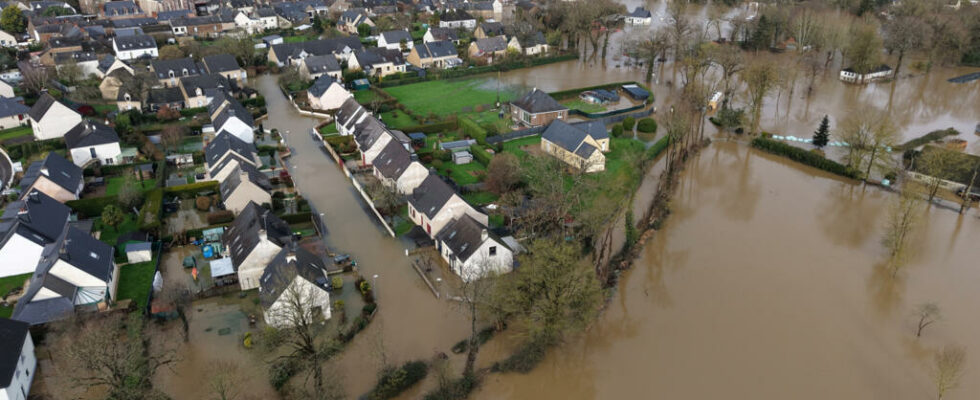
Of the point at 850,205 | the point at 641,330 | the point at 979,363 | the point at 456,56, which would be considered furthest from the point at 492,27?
the point at 979,363

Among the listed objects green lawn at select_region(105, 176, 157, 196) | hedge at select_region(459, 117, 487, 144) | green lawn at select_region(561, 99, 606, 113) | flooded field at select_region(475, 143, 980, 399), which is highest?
hedge at select_region(459, 117, 487, 144)

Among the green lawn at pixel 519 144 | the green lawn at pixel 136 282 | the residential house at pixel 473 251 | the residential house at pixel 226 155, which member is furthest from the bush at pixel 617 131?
the green lawn at pixel 136 282

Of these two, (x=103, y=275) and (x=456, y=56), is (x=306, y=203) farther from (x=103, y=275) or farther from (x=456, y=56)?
(x=456, y=56)

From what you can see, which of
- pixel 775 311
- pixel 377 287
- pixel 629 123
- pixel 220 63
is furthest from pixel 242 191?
pixel 220 63

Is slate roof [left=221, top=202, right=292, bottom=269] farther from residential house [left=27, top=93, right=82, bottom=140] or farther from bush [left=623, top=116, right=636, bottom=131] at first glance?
bush [left=623, top=116, right=636, bottom=131]

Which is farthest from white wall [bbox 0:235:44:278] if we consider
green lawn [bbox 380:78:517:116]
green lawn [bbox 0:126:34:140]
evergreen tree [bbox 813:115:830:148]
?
evergreen tree [bbox 813:115:830:148]

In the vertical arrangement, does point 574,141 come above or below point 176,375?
above
